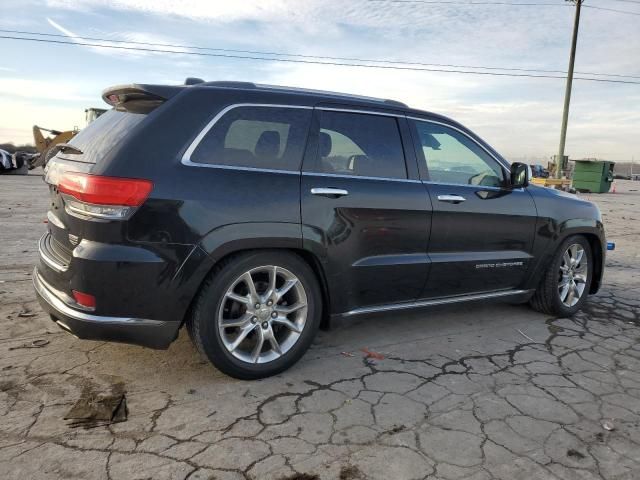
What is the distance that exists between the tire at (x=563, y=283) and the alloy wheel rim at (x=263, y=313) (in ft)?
8.52

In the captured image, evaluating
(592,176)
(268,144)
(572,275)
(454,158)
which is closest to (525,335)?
(572,275)

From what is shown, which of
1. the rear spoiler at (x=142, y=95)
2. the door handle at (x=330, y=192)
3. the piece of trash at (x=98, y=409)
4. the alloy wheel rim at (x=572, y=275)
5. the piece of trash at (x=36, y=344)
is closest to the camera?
the piece of trash at (x=98, y=409)

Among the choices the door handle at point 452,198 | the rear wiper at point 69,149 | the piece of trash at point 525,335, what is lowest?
the piece of trash at point 525,335

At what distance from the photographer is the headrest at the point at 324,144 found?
3.50m

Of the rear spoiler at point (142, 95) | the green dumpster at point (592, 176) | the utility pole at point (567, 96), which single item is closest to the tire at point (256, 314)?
the rear spoiler at point (142, 95)

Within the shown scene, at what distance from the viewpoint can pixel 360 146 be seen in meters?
3.72

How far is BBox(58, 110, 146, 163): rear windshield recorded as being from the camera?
9.86 ft

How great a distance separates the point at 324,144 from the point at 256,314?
1.23m

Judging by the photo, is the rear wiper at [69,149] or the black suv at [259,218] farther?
the rear wiper at [69,149]

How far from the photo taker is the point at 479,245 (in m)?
4.23

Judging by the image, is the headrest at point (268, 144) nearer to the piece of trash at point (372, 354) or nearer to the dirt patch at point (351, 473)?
the piece of trash at point (372, 354)

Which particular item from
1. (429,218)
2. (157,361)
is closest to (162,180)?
(157,361)

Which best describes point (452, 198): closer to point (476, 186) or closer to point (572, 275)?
point (476, 186)

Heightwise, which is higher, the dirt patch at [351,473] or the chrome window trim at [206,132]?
the chrome window trim at [206,132]
